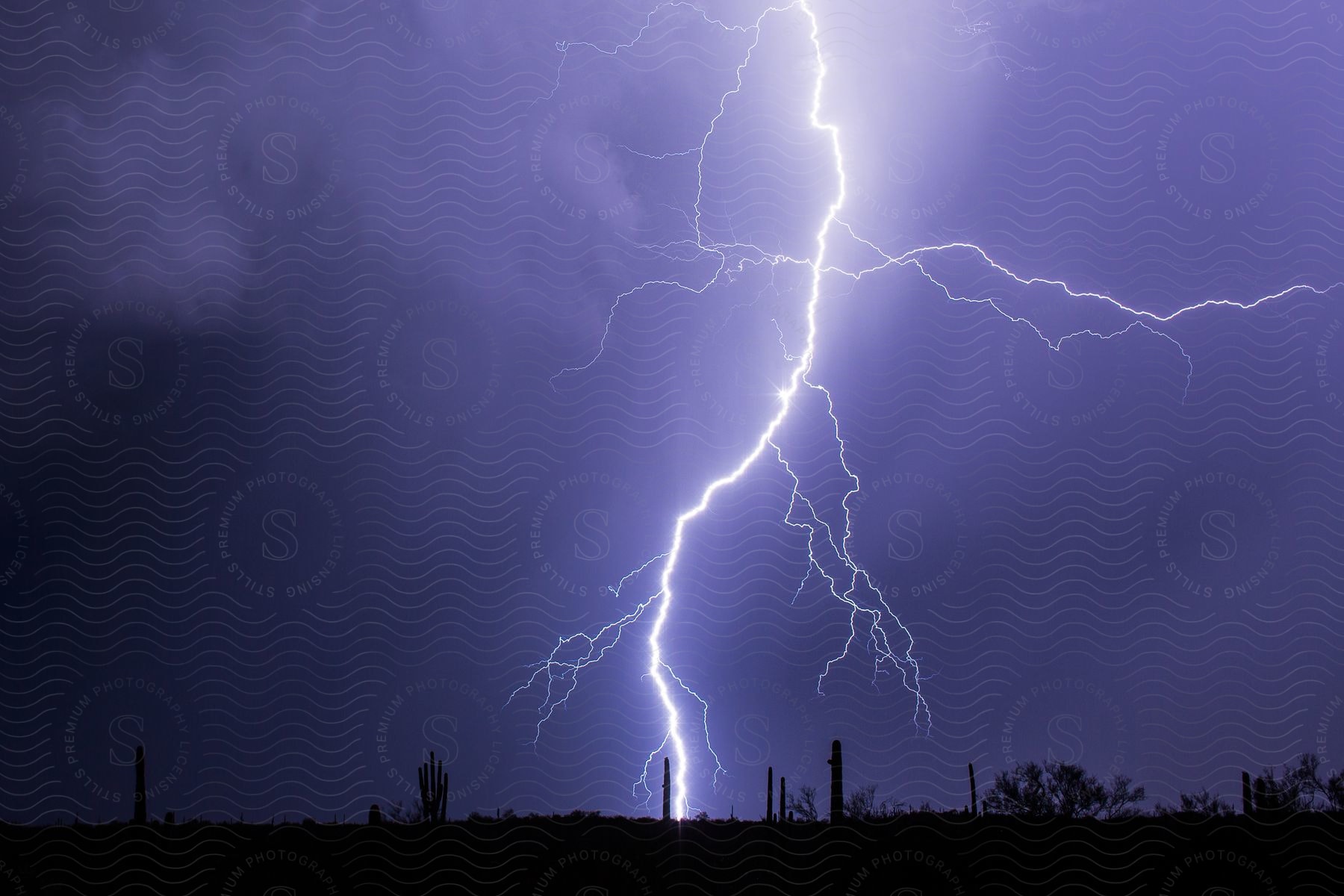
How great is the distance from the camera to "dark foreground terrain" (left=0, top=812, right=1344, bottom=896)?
10258 millimetres

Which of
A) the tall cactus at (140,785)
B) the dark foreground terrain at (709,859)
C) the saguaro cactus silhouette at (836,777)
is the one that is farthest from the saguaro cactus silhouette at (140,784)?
the saguaro cactus silhouette at (836,777)

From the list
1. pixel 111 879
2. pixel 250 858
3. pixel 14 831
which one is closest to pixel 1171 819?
pixel 250 858

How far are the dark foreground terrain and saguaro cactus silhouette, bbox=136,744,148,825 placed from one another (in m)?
4.94

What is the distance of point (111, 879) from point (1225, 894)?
11.7m

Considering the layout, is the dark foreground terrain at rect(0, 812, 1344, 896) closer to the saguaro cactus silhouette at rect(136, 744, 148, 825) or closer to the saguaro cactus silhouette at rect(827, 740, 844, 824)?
the saguaro cactus silhouette at rect(827, 740, 844, 824)

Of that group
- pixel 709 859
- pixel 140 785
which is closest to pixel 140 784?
pixel 140 785

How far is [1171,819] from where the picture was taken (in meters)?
10.7

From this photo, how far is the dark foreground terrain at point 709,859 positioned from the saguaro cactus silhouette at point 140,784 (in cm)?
494

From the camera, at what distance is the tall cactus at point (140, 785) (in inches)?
604

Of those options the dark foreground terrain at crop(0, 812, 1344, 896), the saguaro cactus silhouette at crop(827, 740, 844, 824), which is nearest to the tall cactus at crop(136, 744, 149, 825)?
the dark foreground terrain at crop(0, 812, 1344, 896)

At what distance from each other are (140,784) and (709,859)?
424 inches

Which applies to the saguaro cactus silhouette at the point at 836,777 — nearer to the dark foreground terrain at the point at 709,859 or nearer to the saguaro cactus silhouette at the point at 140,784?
the dark foreground terrain at the point at 709,859

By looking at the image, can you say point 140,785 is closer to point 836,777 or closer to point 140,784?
point 140,784

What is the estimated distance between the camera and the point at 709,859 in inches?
409
